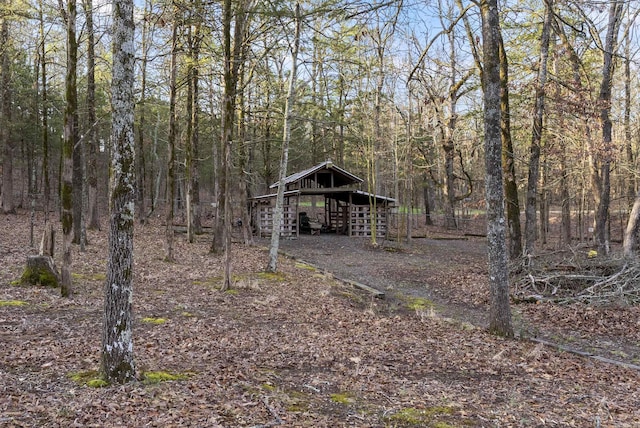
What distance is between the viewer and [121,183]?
4336 millimetres

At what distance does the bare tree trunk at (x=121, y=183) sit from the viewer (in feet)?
14.2

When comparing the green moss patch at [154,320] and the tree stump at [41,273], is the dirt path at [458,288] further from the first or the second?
the tree stump at [41,273]

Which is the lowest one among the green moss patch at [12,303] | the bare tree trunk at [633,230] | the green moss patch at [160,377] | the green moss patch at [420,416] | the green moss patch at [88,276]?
the green moss patch at [420,416]

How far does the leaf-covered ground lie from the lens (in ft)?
13.8

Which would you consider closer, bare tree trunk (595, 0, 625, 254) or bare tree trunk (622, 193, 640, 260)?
bare tree trunk (622, 193, 640, 260)

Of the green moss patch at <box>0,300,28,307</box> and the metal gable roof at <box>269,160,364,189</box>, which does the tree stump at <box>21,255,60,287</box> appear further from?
the metal gable roof at <box>269,160,364,189</box>

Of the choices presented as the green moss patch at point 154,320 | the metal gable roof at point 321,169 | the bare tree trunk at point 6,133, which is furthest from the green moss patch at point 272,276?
the bare tree trunk at point 6,133

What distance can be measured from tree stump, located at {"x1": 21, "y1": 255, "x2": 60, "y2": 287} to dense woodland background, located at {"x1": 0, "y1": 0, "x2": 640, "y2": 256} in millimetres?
2410

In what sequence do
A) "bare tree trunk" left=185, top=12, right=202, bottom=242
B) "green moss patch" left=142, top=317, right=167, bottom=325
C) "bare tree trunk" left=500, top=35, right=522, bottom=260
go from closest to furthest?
"green moss patch" left=142, top=317, right=167, bottom=325 → "bare tree trunk" left=500, top=35, right=522, bottom=260 → "bare tree trunk" left=185, top=12, right=202, bottom=242

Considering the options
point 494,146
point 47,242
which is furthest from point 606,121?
point 47,242

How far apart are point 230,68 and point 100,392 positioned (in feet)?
27.4

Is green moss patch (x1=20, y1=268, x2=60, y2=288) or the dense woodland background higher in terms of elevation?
the dense woodland background

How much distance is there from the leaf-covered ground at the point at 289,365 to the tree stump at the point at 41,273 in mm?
321

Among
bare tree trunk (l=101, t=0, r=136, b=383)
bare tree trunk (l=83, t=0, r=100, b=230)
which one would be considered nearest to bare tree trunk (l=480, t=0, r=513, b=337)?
bare tree trunk (l=101, t=0, r=136, b=383)
